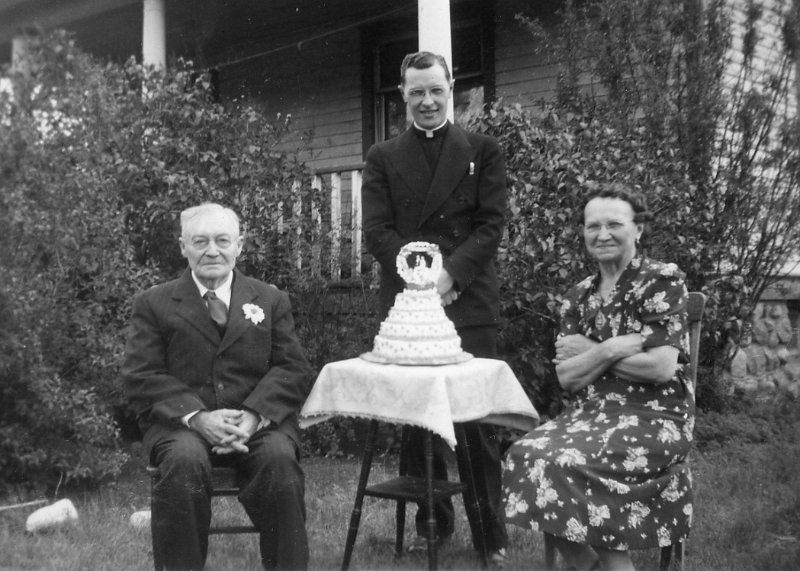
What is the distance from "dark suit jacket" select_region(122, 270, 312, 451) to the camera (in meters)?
3.44

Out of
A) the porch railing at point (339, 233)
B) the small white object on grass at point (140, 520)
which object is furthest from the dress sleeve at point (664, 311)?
the porch railing at point (339, 233)

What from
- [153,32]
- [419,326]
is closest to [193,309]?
[419,326]

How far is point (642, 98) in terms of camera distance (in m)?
6.63

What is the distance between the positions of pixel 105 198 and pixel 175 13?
21.2 feet

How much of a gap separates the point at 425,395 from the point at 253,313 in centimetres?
85

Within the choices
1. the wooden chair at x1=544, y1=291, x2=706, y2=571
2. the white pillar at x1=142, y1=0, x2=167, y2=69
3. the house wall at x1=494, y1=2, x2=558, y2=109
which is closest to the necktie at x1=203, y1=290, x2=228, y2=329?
the wooden chair at x1=544, y1=291, x2=706, y2=571

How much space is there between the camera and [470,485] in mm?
3684

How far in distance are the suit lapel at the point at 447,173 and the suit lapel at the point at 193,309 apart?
3.29 ft

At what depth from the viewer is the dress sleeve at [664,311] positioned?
3.23 m

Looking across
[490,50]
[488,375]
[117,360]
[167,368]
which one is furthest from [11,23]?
[488,375]

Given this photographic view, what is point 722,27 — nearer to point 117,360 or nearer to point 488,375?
point 488,375

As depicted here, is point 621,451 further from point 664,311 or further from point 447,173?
point 447,173

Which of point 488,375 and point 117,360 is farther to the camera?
point 117,360

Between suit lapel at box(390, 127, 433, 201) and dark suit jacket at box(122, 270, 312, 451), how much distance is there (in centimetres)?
87
